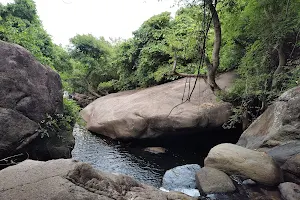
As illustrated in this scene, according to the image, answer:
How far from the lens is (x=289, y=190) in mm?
5578

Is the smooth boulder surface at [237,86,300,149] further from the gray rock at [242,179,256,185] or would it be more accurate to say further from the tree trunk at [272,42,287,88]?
the gray rock at [242,179,256,185]

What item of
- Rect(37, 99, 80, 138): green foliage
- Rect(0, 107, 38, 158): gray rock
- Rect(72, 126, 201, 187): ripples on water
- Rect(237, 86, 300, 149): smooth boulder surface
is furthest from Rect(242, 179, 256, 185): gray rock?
Rect(0, 107, 38, 158): gray rock

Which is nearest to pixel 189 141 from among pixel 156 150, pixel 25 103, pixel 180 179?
pixel 156 150

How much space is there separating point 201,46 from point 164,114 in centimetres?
Result: 328

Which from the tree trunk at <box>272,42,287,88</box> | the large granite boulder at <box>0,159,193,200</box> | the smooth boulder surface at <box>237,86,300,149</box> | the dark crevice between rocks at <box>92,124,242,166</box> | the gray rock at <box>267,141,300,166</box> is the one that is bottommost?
the dark crevice between rocks at <box>92,124,242,166</box>

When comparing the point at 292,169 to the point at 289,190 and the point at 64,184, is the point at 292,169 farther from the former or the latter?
the point at 64,184

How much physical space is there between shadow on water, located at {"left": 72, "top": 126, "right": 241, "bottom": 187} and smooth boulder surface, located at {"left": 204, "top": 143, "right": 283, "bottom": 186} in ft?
6.54

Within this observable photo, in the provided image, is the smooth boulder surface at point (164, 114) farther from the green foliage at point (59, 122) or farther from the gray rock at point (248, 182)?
the gray rock at point (248, 182)

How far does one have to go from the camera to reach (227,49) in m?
10.9

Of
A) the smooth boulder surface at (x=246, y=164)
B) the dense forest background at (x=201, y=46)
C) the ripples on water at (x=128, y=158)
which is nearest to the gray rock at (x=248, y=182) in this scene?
the smooth boulder surface at (x=246, y=164)

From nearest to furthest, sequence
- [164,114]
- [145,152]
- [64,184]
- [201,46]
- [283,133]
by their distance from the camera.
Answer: [64,184] → [283,133] → [201,46] → [164,114] → [145,152]

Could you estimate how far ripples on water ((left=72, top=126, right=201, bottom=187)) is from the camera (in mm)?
8344

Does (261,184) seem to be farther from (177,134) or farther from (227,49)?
(227,49)

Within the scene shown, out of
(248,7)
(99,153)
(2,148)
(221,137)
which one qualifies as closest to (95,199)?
(2,148)
